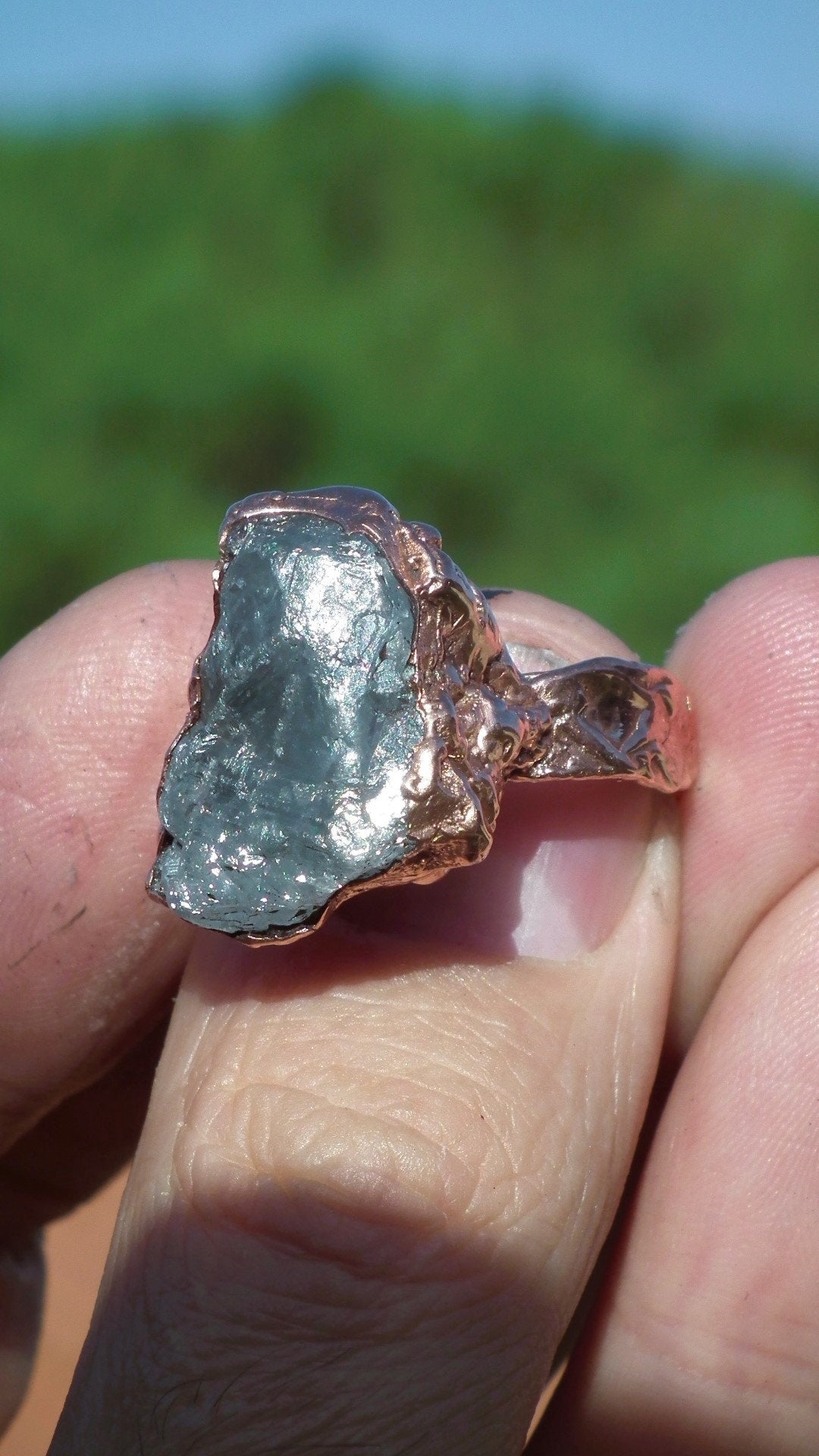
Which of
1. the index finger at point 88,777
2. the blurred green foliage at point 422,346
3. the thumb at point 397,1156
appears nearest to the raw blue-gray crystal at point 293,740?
the thumb at point 397,1156

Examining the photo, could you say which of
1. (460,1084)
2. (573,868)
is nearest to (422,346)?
(573,868)

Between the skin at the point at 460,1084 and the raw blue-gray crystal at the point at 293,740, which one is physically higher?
the raw blue-gray crystal at the point at 293,740

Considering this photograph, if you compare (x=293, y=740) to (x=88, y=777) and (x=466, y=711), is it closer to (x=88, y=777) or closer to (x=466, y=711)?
(x=466, y=711)

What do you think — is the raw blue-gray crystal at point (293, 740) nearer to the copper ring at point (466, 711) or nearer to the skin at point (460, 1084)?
the copper ring at point (466, 711)

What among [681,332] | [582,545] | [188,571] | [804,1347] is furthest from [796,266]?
[804,1347]

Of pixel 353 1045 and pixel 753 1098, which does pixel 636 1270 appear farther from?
pixel 353 1045

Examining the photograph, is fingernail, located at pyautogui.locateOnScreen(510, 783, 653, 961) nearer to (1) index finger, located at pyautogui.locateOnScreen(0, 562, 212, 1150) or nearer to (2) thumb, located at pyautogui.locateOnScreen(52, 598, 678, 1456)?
(2) thumb, located at pyautogui.locateOnScreen(52, 598, 678, 1456)
